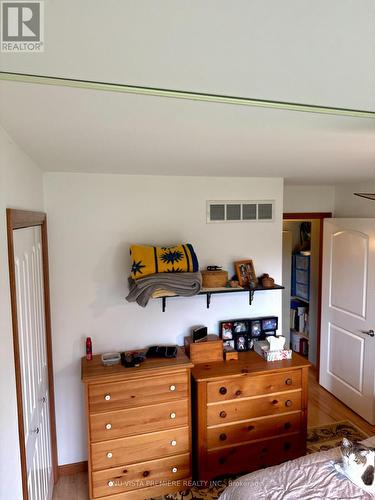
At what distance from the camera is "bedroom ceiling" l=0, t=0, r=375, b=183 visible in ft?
2.24

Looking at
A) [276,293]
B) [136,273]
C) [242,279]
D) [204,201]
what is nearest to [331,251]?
[276,293]

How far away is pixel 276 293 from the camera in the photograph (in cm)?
303

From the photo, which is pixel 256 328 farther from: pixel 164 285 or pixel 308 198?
pixel 308 198

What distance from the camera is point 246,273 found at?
2.86 m

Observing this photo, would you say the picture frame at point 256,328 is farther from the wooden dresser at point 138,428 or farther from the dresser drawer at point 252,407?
the wooden dresser at point 138,428

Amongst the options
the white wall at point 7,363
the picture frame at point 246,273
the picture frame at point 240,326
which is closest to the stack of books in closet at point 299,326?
the picture frame at point 240,326

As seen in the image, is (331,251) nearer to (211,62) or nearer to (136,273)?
(136,273)

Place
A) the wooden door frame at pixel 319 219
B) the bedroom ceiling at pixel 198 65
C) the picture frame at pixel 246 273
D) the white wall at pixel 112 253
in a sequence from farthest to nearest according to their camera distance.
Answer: the wooden door frame at pixel 319 219 < the picture frame at pixel 246 273 < the white wall at pixel 112 253 < the bedroom ceiling at pixel 198 65

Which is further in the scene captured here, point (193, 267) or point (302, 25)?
point (193, 267)

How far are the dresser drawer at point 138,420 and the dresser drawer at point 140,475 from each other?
0.77 ft

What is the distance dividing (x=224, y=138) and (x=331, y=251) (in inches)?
108

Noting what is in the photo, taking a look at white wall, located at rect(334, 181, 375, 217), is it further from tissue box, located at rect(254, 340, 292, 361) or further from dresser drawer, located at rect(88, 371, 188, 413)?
dresser drawer, located at rect(88, 371, 188, 413)

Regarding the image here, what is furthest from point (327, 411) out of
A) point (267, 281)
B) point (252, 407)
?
point (267, 281)

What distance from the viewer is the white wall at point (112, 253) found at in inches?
99.8
